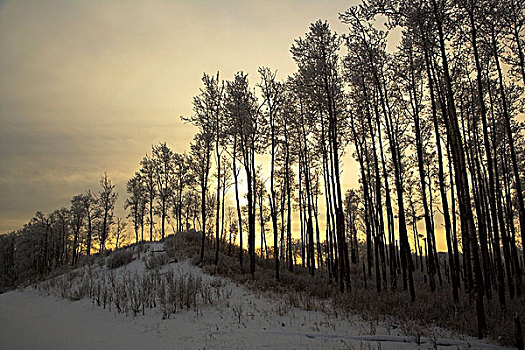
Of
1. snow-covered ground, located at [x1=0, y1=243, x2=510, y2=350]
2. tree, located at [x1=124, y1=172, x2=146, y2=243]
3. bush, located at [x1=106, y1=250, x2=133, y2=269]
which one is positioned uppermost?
tree, located at [x1=124, y1=172, x2=146, y2=243]

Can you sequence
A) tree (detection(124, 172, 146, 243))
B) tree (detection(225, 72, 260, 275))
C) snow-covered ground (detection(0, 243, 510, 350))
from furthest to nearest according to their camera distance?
tree (detection(124, 172, 146, 243))
tree (detection(225, 72, 260, 275))
snow-covered ground (detection(0, 243, 510, 350))

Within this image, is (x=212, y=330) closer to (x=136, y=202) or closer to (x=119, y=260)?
(x=119, y=260)

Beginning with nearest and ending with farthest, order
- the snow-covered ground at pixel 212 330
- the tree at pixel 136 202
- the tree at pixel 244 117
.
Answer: the snow-covered ground at pixel 212 330 < the tree at pixel 244 117 < the tree at pixel 136 202

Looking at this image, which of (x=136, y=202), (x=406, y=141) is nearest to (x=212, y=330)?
(x=406, y=141)

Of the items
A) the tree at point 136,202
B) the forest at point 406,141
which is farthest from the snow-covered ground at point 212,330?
the tree at point 136,202

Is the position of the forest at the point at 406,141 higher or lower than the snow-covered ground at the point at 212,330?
higher

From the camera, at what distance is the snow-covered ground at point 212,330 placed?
7.55 m

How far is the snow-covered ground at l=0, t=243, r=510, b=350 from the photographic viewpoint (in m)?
7.55

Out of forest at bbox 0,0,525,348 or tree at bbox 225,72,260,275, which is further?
tree at bbox 225,72,260,275

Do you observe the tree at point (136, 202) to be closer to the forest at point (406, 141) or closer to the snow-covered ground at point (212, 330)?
the forest at point (406, 141)

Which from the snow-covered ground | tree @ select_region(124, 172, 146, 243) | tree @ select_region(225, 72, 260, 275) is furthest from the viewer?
tree @ select_region(124, 172, 146, 243)

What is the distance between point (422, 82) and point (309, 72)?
4979 millimetres

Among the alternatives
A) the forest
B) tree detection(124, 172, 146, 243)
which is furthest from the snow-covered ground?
tree detection(124, 172, 146, 243)

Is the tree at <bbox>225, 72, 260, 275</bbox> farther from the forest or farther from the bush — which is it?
the bush
